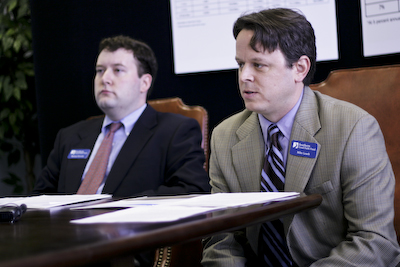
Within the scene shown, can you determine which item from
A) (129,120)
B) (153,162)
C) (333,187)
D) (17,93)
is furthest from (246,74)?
(17,93)

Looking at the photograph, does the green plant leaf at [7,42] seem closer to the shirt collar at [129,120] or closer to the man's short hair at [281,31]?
the shirt collar at [129,120]

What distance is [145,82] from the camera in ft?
9.35

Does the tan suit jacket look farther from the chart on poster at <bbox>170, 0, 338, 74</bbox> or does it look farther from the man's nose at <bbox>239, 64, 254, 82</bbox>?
the chart on poster at <bbox>170, 0, 338, 74</bbox>

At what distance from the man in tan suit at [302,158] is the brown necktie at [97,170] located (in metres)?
0.87

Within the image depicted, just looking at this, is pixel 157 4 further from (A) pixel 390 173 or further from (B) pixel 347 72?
(A) pixel 390 173

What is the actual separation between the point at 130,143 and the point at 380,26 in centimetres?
156

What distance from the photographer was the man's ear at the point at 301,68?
1702mm

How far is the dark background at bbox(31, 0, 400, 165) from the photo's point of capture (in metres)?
3.24

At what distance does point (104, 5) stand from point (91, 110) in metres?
0.82

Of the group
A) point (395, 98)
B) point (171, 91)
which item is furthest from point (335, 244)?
point (171, 91)

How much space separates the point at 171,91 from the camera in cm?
338

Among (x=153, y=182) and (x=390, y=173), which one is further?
(x=153, y=182)

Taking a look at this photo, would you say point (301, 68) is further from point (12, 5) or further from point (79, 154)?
point (12, 5)

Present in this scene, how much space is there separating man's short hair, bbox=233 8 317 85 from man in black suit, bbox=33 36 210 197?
818mm
